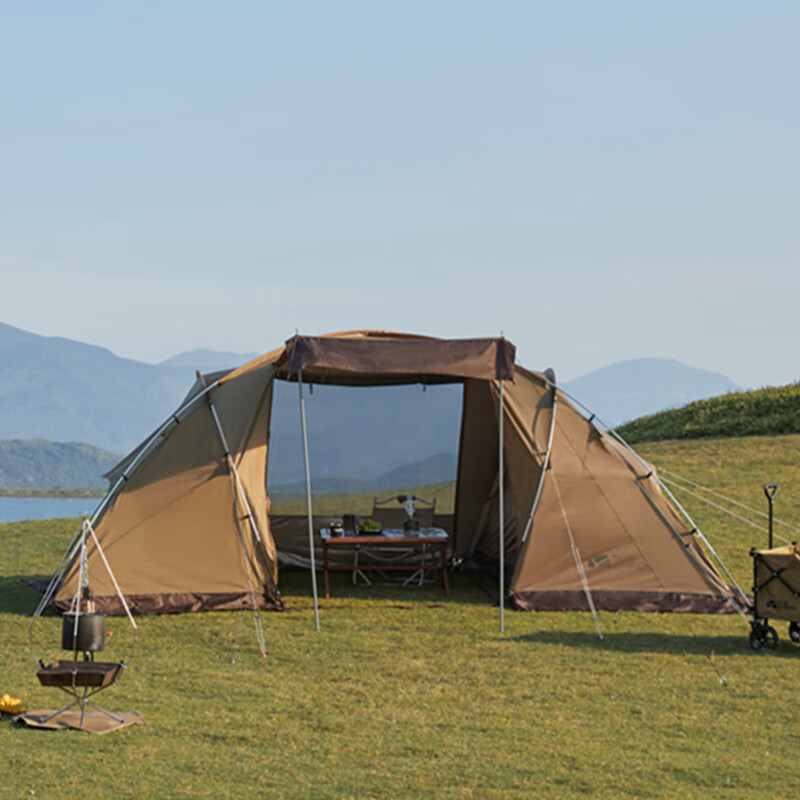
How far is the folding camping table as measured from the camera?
354 inches

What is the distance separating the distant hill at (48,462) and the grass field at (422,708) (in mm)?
69241

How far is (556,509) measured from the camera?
27.9 ft

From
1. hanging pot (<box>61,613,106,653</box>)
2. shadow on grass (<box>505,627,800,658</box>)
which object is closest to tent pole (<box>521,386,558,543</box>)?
shadow on grass (<box>505,627,800,658</box>)

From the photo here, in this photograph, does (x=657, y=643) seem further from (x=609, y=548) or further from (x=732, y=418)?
(x=732, y=418)

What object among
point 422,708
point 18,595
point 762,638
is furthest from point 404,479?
point 422,708

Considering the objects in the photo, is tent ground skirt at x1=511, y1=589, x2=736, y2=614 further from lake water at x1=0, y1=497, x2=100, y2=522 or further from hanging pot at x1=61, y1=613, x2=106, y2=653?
lake water at x1=0, y1=497, x2=100, y2=522

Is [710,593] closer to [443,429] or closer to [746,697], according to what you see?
[746,697]

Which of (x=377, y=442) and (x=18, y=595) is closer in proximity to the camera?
(x=18, y=595)

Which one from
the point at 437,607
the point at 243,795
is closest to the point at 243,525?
the point at 437,607

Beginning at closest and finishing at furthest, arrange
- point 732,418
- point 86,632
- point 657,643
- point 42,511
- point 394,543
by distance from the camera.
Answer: point 86,632, point 657,643, point 394,543, point 42,511, point 732,418

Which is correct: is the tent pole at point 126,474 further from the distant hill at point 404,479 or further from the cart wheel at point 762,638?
the cart wheel at point 762,638

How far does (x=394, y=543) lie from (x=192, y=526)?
1.93 meters

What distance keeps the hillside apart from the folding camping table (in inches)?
517

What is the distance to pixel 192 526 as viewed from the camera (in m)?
8.34
